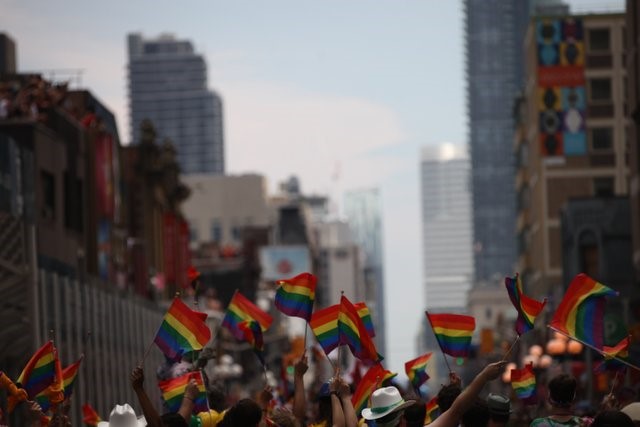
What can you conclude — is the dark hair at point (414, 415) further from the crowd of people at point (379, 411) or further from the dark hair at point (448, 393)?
the dark hair at point (448, 393)

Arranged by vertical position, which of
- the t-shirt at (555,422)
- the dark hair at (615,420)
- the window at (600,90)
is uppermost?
the window at (600,90)

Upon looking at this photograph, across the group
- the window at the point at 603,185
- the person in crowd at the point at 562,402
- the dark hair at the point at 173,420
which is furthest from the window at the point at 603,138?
the dark hair at the point at 173,420

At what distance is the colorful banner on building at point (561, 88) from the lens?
116 m

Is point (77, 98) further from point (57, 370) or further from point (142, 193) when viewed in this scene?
point (57, 370)

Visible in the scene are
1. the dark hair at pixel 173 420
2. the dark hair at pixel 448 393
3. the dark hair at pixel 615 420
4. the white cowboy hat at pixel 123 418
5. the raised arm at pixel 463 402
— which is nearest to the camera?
the dark hair at pixel 615 420

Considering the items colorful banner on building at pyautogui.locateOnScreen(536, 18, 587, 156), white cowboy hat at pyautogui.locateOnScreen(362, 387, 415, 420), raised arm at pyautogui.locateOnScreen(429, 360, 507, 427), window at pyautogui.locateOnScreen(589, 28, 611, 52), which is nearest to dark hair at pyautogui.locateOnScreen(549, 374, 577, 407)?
white cowboy hat at pyautogui.locateOnScreen(362, 387, 415, 420)

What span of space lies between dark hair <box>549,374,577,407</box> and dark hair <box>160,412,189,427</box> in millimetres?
2824

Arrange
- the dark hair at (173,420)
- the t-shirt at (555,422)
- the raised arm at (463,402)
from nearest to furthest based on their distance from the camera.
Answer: the raised arm at (463,402) → the dark hair at (173,420) → the t-shirt at (555,422)

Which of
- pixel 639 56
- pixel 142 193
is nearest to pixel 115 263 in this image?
pixel 142 193

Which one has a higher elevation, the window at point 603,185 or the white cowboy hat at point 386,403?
the window at point 603,185

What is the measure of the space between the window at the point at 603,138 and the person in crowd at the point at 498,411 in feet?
336

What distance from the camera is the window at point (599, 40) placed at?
4537 inches

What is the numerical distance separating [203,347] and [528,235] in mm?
115236

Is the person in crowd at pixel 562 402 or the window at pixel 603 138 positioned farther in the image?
the window at pixel 603 138
